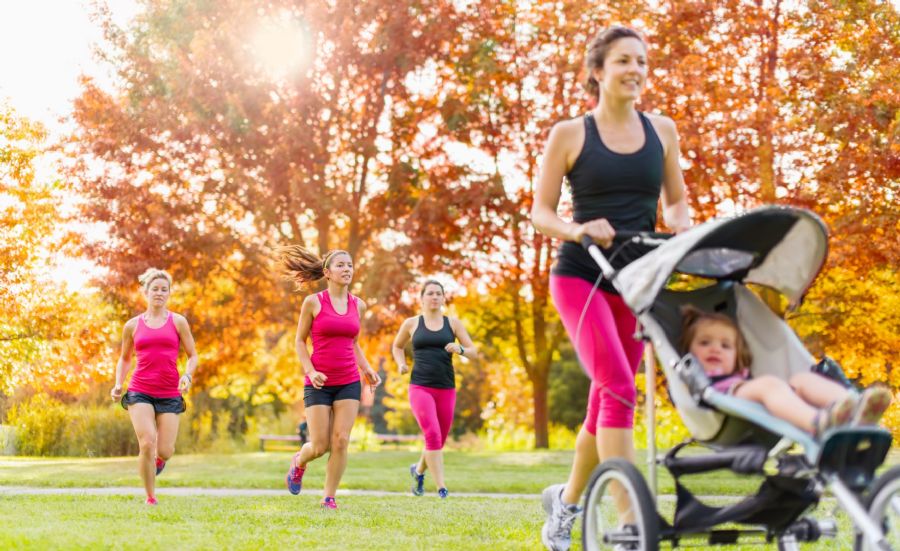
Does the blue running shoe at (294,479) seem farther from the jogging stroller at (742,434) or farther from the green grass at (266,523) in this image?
the jogging stroller at (742,434)

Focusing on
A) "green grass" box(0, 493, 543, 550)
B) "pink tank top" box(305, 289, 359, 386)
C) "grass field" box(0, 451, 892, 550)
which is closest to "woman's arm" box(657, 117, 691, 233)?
Result: "grass field" box(0, 451, 892, 550)

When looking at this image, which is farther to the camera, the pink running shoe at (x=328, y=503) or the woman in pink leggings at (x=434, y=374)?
the woman in pink leggings at (x=434, y=374)

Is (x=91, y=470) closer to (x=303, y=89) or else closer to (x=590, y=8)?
(x=303, y=89)

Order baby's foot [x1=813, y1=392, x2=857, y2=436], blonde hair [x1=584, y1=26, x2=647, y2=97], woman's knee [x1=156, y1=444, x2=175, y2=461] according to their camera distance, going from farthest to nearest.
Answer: woman's knee [x1=156, y1=444, x2=175, y2=461]
blonde hair [x1=584, y1=26, x2=647, y2=97]
baby's foot [x1=813, y1=392, x2=857, y2=436]

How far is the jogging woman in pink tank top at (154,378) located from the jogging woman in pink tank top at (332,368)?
1129 mm

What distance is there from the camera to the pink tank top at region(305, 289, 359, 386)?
1035 centimetres

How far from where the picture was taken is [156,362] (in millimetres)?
10570

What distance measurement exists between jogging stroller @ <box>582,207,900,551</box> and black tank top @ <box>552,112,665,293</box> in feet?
0.62

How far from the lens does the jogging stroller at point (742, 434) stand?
4176mm

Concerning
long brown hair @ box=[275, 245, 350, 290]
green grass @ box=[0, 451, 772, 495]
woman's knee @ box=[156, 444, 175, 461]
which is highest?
long brown hair @ box=[275, 245, 350, 290]

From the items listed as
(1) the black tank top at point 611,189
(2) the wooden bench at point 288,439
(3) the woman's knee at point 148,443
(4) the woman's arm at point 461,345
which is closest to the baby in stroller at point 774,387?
(1) the black tank top at point 611,189

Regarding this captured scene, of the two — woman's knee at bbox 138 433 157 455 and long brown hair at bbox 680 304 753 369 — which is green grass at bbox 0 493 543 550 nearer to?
woman's knee at bbox 138 433 157 455

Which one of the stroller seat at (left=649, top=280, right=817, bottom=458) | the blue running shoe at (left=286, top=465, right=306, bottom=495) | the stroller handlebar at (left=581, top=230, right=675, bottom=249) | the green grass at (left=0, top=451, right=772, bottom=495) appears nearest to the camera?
the stroller seat at (left=649, top=280, right=817, bottom=458)

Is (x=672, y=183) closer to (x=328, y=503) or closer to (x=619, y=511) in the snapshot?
(x=619, y=511)
